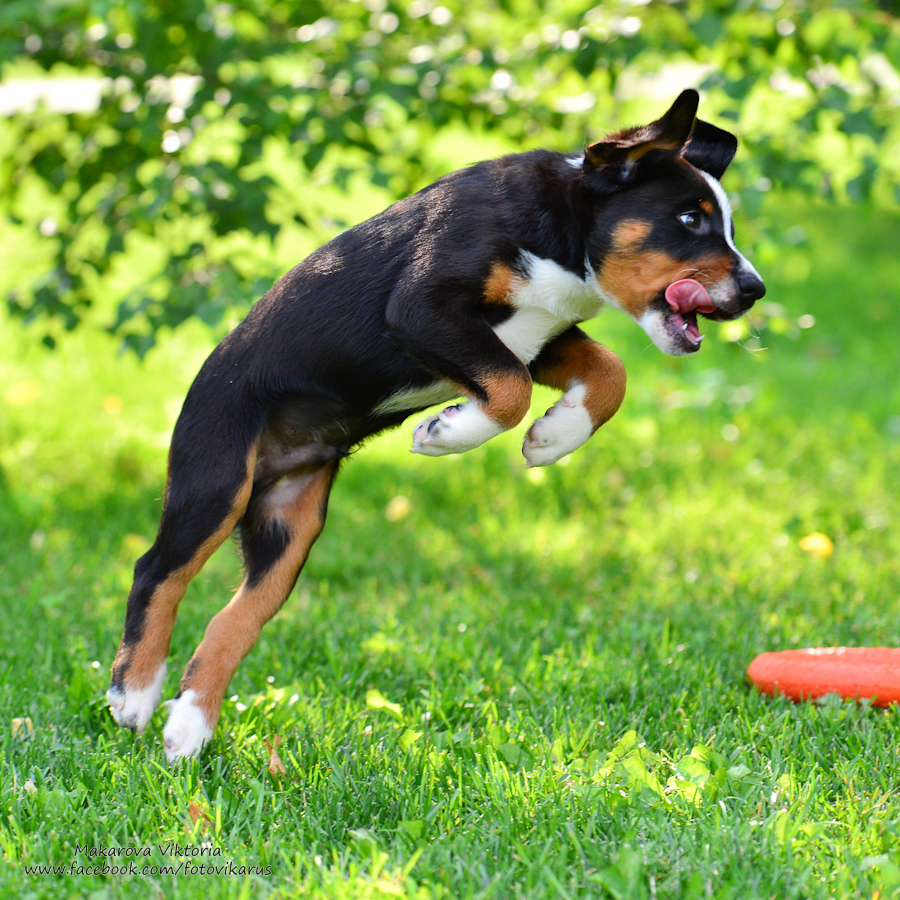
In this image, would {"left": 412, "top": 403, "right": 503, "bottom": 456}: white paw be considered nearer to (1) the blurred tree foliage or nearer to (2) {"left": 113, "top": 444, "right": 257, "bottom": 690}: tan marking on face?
(2) {"left": 113, "top": 444, "right": 257, "bottom": 690}: tan marking on face

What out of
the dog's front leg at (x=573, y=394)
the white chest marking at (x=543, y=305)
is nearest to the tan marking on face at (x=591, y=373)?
the dog's front leg at (x=573, y=394)

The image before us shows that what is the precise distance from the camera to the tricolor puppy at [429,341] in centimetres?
260

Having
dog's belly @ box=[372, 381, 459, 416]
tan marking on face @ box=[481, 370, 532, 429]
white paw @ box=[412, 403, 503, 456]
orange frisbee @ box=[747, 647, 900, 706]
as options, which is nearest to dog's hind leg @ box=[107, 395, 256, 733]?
dog's belly @ box=[372, 381, 459, 416]

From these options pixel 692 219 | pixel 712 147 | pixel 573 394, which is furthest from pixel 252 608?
pixel 712 147

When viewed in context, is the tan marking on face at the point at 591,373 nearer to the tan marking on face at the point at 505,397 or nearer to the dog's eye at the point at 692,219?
the tan marking on face at the point at 505,397

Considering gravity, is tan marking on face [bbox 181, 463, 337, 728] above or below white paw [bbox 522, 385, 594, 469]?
below

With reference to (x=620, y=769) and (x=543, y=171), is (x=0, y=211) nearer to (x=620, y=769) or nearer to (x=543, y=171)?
(x=543, y=171)

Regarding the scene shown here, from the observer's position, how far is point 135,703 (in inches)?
113

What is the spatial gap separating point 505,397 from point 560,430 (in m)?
0.35

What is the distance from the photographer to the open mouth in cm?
261

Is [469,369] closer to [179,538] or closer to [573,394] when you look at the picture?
[573,394]

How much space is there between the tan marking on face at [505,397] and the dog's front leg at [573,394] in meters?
0.29

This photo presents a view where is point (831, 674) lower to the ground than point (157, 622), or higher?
lower

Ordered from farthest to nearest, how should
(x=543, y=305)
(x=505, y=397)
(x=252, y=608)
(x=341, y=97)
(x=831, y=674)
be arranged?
(x=341, y=97), (x=831, y=674), (x=252, y=608), (x=543, y=305), (x=505, y=397)
